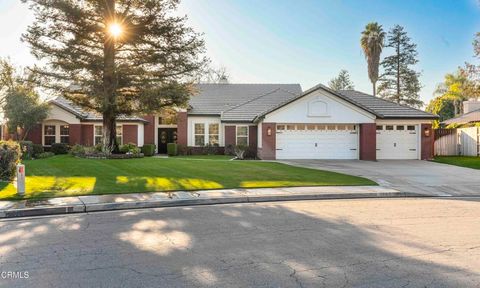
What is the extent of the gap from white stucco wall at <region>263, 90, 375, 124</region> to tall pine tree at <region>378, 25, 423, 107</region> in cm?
3369

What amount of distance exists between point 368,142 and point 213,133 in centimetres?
1222

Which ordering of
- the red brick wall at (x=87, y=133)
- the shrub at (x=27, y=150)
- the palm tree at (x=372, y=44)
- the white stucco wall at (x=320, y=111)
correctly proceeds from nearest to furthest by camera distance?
the shrub at (x=27, y=150), the white stucco wall at (x=320, y=111), the red brick wall at (x=87, y=133), the palm tree at (x=372, y=44)

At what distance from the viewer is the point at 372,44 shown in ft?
143

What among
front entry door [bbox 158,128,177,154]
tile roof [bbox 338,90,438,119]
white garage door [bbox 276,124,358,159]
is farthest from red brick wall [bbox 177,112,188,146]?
tile roof [bbox 338,90,438,119]

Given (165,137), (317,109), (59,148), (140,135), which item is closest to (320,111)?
(317,109)

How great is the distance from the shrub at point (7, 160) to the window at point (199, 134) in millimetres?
17638

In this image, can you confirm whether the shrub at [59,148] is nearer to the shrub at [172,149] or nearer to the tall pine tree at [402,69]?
the shrub at [172,149]

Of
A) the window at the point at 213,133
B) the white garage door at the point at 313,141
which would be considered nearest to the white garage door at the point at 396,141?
the white garage door at the point at 313,141

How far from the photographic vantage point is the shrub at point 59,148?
2689 centimetres

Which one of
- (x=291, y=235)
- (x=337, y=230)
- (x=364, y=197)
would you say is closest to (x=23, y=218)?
(x=291, y=235)

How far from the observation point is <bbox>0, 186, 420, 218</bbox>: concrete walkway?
8.80 metres

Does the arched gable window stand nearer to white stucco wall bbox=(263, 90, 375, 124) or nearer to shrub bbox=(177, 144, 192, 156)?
white stucco wall bbox=(263, 90, 375, 124)

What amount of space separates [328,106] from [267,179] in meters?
11.7

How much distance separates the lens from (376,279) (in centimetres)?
448
